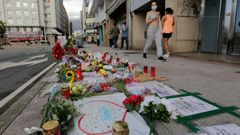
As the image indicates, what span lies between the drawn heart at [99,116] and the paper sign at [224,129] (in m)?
0.79

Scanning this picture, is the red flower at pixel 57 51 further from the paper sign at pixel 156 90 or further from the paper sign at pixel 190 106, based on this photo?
the paper sign at pixel 190 106

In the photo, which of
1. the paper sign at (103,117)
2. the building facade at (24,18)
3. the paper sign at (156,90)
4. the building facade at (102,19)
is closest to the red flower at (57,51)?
the paper sign at (156,90)

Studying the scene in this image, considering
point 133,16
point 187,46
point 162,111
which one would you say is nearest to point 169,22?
point 187,46

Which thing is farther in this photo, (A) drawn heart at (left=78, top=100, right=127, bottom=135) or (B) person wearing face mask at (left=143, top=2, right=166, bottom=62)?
(B) person wearing face mask at (left=143, top=2, right=166, bottom=62)

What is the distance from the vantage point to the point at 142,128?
1.45m

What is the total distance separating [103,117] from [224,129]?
1124mm

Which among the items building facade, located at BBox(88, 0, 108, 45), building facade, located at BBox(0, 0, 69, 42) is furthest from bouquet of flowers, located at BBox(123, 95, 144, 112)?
building facade, located at BBox(0, 0, 69, 42)

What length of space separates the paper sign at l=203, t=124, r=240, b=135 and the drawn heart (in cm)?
79

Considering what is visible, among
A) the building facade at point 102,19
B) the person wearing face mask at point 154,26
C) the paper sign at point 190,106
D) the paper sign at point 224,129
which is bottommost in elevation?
the paper sign at point 224,129

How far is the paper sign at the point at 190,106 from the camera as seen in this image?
1771 millimetres

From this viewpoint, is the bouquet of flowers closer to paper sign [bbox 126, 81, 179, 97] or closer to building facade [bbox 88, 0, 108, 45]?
paper sign [bbox 126, 81, 179, 97]

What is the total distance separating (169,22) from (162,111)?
4757 mm

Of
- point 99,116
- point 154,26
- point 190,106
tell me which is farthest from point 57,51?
point 190,106

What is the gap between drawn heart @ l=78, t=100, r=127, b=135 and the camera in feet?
4.72
